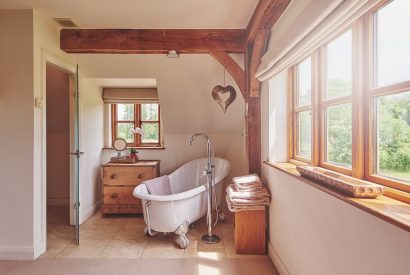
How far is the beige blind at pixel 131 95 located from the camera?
405 cm

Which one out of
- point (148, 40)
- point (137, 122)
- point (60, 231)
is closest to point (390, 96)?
point (148, 40)

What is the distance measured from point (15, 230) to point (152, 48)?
2251 mm

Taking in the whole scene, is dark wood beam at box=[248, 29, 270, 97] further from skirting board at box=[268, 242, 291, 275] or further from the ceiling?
skirting board at box=[268, 242, 291, 275]

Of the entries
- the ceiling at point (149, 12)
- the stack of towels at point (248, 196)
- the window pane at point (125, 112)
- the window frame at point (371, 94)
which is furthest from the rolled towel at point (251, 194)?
the window pane at point (125, 112)

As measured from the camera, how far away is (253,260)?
2406 millimetres

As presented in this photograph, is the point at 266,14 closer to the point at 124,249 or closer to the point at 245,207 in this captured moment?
the point at 245,207

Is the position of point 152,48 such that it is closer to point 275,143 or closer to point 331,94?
point 275,143

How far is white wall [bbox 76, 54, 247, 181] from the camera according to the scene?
3.29m

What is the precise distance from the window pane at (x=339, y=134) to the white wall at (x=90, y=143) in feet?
9.70

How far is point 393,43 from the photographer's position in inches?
44.4

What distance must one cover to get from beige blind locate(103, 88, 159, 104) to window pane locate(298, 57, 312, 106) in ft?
7.92

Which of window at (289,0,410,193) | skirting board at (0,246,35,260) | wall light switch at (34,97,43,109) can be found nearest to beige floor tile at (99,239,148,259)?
skirting board at (0,246,35,260)

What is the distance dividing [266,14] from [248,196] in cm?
160

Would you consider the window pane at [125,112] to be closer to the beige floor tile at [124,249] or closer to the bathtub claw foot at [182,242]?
the beige floor tile at [124,249]
